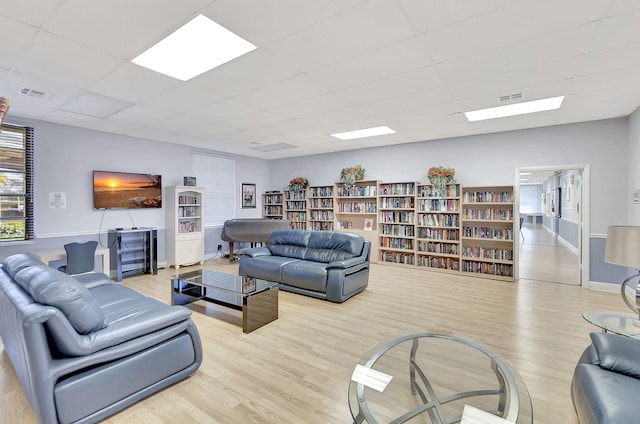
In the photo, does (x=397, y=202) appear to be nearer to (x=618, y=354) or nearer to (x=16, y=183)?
(x=618, y=354)

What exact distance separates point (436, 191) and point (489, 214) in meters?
1.05

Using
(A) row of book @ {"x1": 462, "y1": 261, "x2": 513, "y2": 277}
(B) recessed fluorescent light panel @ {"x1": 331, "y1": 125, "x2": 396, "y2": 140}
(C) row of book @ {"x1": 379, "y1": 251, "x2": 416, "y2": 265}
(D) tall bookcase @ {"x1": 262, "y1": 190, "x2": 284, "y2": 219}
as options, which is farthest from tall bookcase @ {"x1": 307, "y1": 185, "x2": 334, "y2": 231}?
(A) row of book @ {"x1": 462, "y1": 261, "x2": 513, "y2": 277}

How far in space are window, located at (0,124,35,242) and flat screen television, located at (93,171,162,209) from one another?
0.84m

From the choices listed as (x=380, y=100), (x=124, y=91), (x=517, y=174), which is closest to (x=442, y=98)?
(x=380, y=100)

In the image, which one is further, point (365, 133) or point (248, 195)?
point (248, 195)

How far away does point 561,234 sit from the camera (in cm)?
1041

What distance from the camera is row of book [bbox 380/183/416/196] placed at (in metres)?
6.36

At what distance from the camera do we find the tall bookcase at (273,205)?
8.30 m

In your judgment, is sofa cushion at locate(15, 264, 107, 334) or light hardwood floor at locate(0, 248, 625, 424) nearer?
sofa cushion at locate(15, 264, 107, 334)

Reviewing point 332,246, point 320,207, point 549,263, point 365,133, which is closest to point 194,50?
point 332,246

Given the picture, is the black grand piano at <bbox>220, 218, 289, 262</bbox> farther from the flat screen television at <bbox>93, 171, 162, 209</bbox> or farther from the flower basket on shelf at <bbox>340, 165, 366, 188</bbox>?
the flower basket on shelf at <bbox>340, 165, 366, 188</bbox>

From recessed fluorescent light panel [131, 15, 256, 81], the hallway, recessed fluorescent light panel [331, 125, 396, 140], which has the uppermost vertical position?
recessed fluorescent light panel [331, 125, 396, 140]

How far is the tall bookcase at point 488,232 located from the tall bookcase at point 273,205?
185 inches

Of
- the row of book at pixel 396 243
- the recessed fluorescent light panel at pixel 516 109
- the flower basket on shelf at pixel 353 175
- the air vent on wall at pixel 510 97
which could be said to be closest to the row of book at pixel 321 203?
the flower basket on shelf at pixel 353 175
